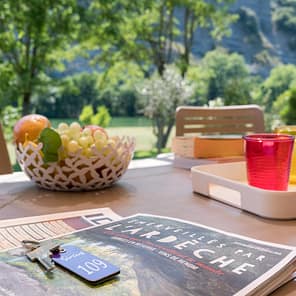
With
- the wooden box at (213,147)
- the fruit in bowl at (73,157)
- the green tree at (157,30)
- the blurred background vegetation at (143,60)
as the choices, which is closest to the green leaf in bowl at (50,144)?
the fruit in bowl at (73,157)

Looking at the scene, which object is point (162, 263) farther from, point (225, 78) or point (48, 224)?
point (225, 78)

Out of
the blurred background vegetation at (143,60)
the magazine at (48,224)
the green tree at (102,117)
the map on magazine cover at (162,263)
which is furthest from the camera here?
the green tree at (102,117)

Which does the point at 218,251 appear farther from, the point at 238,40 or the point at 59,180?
the point at 238,40

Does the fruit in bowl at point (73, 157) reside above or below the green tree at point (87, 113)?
below

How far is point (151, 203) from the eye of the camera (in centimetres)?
79

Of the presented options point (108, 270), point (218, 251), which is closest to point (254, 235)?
point (218, 251)

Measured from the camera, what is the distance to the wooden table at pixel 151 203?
642 mm

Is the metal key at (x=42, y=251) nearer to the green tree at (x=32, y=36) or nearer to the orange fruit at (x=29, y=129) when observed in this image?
the orange fruit at (x=29, y=129)

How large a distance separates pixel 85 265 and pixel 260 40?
13.1ft

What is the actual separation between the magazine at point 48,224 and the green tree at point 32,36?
3291 millimetres

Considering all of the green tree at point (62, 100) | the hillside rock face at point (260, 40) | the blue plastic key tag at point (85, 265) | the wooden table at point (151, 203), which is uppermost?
→ the hillside rock face at point (260, 40)

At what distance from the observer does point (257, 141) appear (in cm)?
74

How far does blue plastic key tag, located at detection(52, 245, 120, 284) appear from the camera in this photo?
426mm

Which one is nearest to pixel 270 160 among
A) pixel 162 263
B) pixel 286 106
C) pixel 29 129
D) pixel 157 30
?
pixel 162 263
